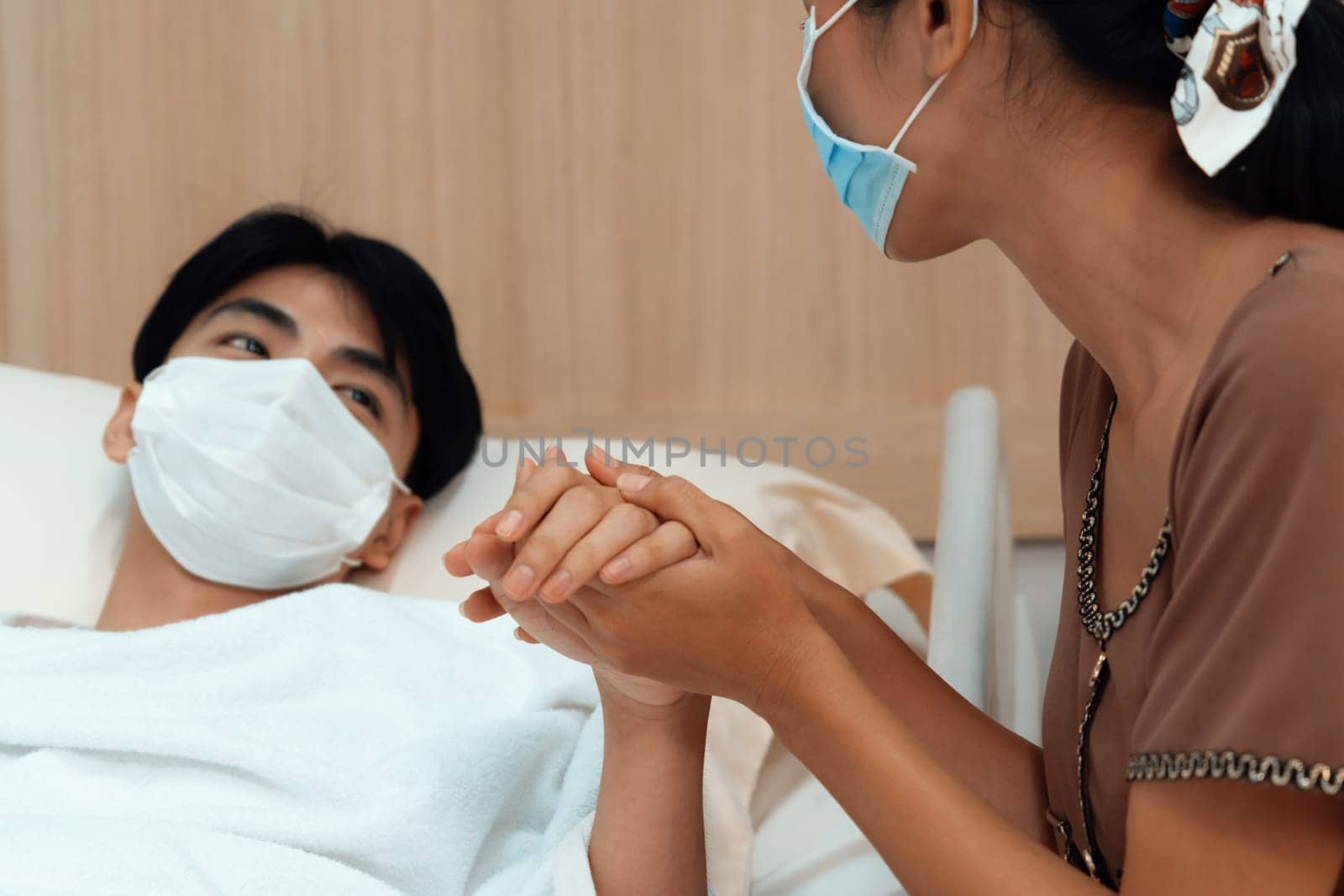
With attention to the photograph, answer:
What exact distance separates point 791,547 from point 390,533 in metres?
0.53

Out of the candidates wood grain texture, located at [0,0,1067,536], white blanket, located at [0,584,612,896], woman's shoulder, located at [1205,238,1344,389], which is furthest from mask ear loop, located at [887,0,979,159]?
wood grain texture, located at [0,0,1067,536]

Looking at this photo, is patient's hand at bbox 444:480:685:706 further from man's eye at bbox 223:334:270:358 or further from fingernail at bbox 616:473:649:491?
man's eye at bbox 223:334:270:358

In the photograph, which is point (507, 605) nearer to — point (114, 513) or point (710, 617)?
point (710, 617)

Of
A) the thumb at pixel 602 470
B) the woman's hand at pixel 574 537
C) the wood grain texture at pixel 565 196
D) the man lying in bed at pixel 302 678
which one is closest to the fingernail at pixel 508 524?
the woman's hand at pixel 574 537

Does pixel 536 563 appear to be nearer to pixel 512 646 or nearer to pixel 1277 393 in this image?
pixel 1277 393

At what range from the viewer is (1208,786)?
2.25ft

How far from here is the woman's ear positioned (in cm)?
86

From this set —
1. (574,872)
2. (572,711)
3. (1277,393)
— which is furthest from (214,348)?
(1277,393)

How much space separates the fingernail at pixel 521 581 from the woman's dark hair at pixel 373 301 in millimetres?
926

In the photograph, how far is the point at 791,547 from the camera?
161 centimetres

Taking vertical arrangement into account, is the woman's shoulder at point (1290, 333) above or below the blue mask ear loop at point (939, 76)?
below

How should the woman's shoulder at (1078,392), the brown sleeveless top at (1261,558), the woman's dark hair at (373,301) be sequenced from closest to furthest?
the brown sleeveless top at (1261,558)
the woman's shoulder at (1078,392)
the woman's dark hair at (373,301)

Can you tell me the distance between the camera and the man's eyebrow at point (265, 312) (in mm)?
1583

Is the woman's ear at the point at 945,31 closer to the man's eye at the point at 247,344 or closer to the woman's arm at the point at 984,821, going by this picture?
the woman's arm at the point at 984,821
